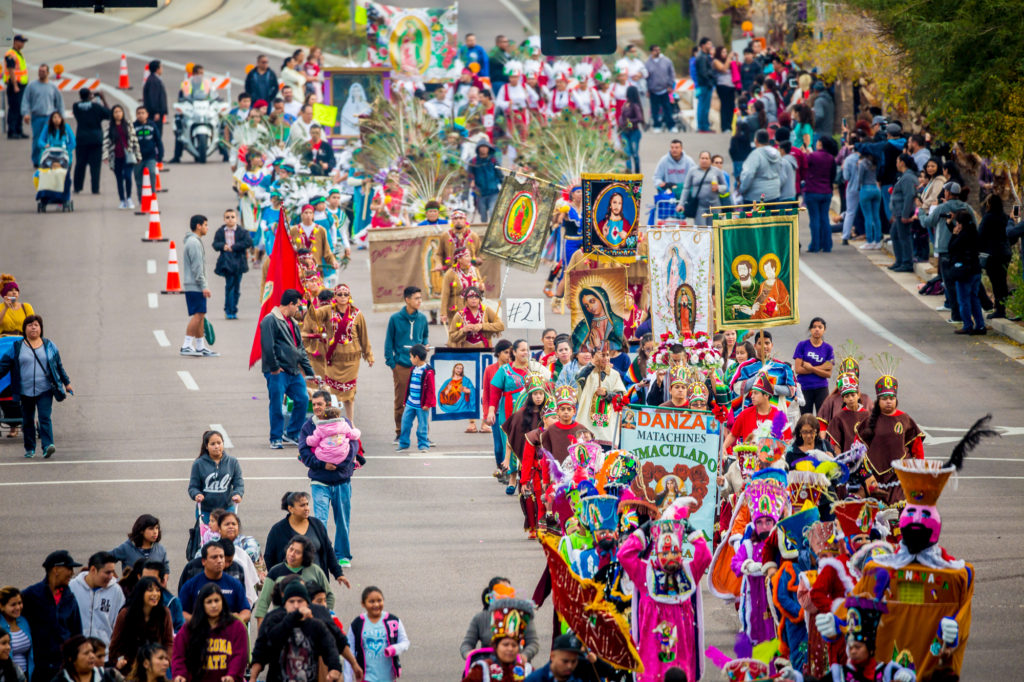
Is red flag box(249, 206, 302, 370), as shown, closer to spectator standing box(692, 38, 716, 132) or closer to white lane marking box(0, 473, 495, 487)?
white lane marking box(0, 473, 495, 487)

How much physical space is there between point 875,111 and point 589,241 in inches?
483

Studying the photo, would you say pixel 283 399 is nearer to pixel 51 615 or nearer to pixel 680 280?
pixel 680 280

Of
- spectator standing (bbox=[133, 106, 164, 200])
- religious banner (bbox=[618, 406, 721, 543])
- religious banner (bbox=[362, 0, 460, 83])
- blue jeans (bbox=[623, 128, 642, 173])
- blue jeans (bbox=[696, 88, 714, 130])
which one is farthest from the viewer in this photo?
blue jeans (bbox=[696, 88, 714, 130])

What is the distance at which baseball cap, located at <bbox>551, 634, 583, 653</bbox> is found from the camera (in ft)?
36.7

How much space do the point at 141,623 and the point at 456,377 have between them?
842 cm

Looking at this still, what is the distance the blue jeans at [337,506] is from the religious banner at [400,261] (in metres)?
9.62

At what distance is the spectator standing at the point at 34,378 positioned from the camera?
65.0 feet

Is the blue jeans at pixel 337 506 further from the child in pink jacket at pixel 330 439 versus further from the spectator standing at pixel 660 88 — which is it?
the spectator standing at pixel 660 88

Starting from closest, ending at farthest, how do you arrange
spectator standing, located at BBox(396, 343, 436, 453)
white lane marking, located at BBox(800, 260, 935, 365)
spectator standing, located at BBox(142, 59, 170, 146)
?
1. spectator standing, located at BBox(396, 343, 436, 453)
2. white lane marking, located at BBox(800, 260, 935, 365)
3. spectator standing, located at BBox(142, 59, 170, 146)

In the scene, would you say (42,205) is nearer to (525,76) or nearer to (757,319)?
(525,76)

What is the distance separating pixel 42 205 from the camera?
3519cm

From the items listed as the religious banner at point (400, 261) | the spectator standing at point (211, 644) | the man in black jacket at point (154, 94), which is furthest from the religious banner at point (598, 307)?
the man in black jacket at point (154, 94)

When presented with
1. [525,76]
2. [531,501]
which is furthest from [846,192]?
[531,501]

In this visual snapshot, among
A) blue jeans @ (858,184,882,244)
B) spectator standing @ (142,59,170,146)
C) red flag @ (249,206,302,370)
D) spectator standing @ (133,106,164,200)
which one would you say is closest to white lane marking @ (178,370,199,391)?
red flag @ (249,206,302,370)
